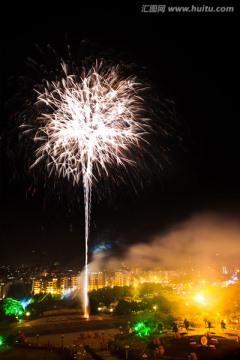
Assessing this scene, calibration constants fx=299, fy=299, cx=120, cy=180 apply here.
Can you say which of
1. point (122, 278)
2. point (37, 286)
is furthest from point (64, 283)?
point (122, 278)

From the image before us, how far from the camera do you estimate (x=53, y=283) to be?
77500mm

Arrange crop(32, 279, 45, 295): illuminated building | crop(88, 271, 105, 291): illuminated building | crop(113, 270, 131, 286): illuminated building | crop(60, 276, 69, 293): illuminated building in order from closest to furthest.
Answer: crop(32, 279, 45, 295): illuminated building, crop(60, 276, 69, 293): illuminated building, crop(88, 271, 105, 291): illuminated building, crop(113, 270, 131, 286): illuminated building

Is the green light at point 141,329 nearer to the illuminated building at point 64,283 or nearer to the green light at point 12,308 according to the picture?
the green light at point 12,308

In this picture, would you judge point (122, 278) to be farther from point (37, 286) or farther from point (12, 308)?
point (12, 308)

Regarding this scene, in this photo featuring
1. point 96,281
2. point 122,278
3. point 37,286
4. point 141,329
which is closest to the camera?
point 141,329

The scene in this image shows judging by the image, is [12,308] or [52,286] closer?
[12,308]

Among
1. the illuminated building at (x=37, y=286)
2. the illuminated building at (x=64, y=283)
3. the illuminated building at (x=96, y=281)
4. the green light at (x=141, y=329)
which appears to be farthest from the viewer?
the illuminated building at (x=96, y=281)

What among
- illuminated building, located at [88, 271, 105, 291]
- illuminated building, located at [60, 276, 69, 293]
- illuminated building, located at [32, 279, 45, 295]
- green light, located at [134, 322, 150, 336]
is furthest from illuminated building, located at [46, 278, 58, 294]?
green light, located at [134, 322, 150, 336]

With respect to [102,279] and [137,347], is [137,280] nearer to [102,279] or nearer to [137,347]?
[102,279]

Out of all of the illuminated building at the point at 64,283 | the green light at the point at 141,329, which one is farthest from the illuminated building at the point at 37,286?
the green light at the point at 141,329

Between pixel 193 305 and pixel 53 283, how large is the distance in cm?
5049

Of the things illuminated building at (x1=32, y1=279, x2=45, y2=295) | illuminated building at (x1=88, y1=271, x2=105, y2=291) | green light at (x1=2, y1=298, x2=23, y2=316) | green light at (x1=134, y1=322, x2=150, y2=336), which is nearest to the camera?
green light at (x1=134, y1=322, x2=150, y2=336)

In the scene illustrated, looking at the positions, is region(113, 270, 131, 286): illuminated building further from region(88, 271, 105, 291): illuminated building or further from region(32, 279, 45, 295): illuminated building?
region(32, 279, 45, 295): illuminated building

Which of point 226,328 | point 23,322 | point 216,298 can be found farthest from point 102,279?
point 226,328
